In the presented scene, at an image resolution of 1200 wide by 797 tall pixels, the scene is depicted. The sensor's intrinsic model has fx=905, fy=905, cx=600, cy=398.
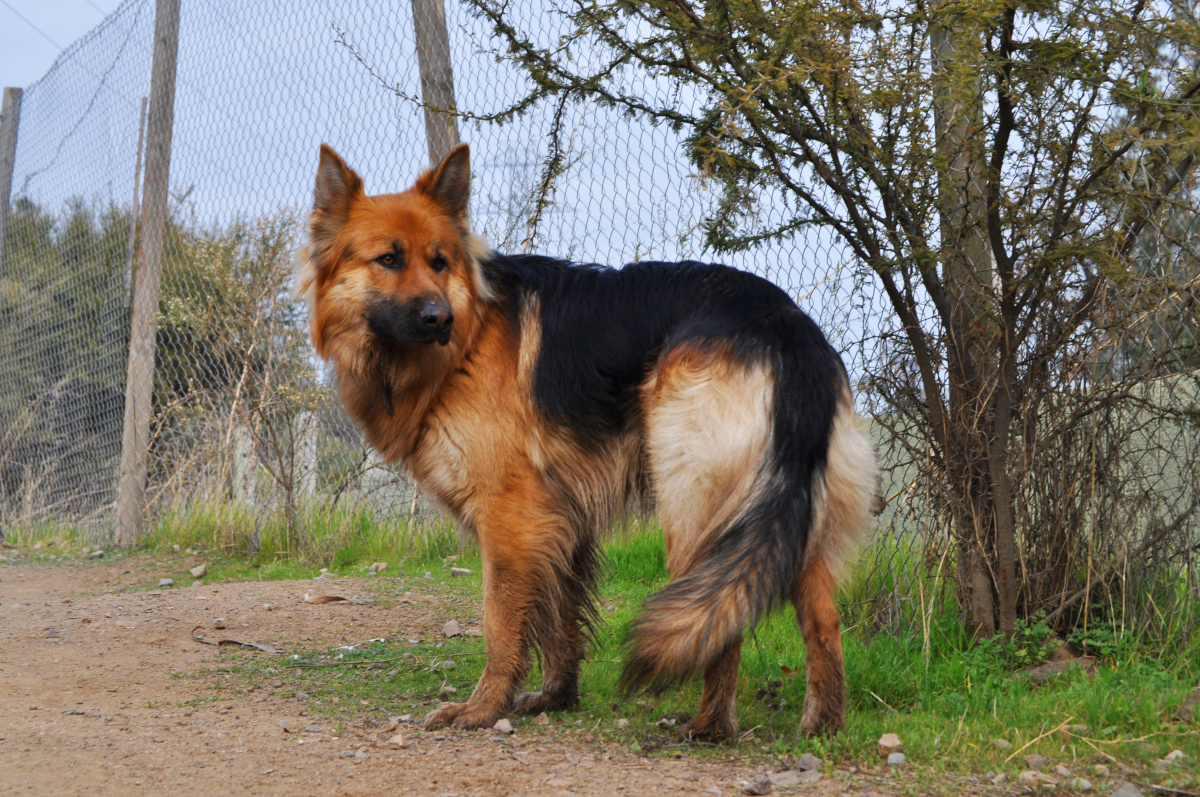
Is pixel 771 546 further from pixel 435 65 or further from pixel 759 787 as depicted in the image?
pixel 435 65

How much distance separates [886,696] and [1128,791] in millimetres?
1139

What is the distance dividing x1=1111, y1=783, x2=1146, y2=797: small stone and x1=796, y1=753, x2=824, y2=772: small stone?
783 mm

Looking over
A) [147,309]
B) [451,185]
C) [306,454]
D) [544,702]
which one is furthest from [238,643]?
[147,309]

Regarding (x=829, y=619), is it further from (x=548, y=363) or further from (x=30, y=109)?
(x=30, y=109)

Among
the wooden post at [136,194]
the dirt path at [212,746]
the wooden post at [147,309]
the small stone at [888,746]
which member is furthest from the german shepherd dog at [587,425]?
the wooden post at [136,194]

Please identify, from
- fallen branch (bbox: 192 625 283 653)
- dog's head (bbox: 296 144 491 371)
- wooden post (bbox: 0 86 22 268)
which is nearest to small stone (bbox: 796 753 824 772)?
dog's head (bbox: 296 144 491 371)

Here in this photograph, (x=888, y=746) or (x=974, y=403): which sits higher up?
(x=974, y=403)

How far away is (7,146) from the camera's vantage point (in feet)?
36.6

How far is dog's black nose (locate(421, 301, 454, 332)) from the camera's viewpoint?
10.9 feet

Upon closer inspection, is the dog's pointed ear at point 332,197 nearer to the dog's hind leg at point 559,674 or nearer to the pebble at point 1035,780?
the dog's hind leg at point 559,674

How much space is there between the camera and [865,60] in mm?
3020

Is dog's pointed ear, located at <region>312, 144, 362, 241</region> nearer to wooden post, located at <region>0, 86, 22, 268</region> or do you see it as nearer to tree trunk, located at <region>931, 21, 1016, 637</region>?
tree trunk, located at <region>931, 21, 1016, 637</region>

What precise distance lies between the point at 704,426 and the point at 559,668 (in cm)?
130

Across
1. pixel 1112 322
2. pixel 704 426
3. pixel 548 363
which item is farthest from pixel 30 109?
pixel 1112 322
